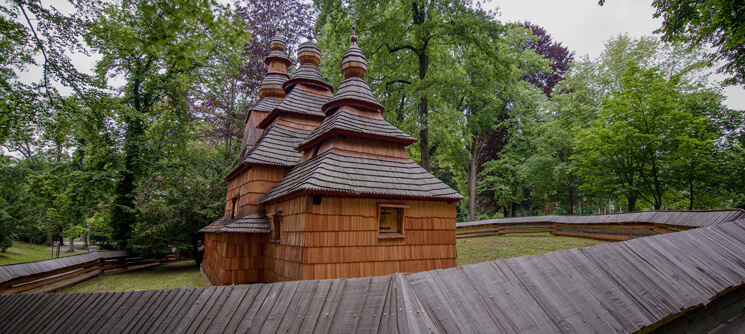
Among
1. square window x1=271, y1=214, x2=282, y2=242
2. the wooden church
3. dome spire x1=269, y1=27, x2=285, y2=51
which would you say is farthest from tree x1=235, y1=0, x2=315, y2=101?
square window x1=271, y1=214, x2=282, y2=242

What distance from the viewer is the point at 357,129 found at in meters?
10.5

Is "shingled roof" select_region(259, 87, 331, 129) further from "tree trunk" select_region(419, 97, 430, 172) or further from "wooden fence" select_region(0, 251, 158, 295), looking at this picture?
"wooden fence" select_region(0, 251, 158, 295)

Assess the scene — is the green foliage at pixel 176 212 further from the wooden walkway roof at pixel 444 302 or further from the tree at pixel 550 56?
the tree at pixel 550 56

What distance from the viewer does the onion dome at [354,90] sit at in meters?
11.9

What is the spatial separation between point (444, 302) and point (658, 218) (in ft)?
46.2

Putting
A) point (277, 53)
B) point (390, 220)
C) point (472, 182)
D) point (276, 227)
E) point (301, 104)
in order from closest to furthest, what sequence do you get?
point (390, 220), point (276, 227), point (301, 104), point (277, 53), point (472, 182)

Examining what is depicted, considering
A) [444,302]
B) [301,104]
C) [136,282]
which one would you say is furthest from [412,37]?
[136,282]

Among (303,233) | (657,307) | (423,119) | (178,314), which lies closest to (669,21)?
(423,119)

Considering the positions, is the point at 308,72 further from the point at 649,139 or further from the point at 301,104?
the point at 649,139

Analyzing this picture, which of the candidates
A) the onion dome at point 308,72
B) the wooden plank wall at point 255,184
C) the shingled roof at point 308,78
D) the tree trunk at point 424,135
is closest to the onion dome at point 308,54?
the onion dome at point 308,72

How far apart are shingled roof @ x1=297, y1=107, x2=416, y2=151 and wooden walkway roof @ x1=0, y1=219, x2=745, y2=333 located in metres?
7.30

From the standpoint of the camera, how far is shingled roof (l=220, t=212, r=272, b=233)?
10844 mm

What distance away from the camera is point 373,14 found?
16312 mm

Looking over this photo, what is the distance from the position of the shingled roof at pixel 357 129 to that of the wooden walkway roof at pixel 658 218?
827 centimetres
